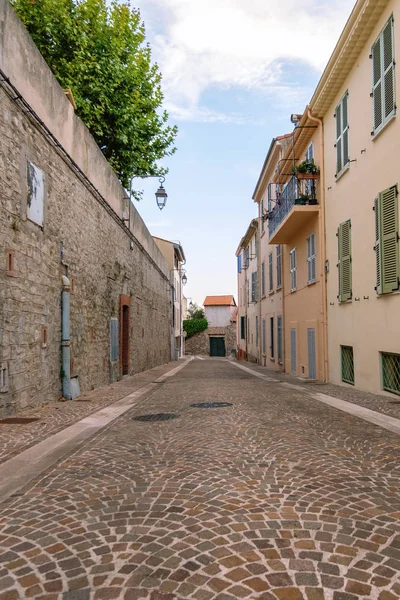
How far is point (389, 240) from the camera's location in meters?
8.92

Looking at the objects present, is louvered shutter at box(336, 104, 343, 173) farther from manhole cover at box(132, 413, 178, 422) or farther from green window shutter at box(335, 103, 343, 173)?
manhole cover at box(132, 413, 178, 422)

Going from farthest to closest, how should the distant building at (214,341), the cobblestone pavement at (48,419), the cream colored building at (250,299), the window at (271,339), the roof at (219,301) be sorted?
the roof at (219,301) < the distant building at (214,341) < the cream colored building at (250,299) < the window at (271,339) < the cobblestone pavement at (48,419)

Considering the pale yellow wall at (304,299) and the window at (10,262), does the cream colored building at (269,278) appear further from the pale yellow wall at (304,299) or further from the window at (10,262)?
the window at (10,262)

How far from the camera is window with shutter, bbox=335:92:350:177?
37.3ft

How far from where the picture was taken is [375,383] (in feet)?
31.8

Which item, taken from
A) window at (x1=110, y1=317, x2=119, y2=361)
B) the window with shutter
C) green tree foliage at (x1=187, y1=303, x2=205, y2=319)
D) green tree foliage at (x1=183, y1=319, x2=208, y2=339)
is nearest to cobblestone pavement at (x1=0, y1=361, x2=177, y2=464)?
window at (x1=110, y1=317, x2=119, y2=361)

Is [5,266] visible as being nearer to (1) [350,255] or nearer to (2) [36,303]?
(2) [36,303]

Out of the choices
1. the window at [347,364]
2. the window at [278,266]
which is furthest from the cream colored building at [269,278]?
the window at [347,364]

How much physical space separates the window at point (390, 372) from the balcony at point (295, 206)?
18.8ft

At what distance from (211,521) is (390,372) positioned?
23.8 ft

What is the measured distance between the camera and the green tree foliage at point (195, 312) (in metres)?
64.1

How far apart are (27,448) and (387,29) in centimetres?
961

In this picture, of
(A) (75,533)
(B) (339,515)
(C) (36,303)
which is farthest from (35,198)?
(B) (339,515)

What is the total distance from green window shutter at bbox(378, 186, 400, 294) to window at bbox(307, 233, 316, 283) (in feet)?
16.7
